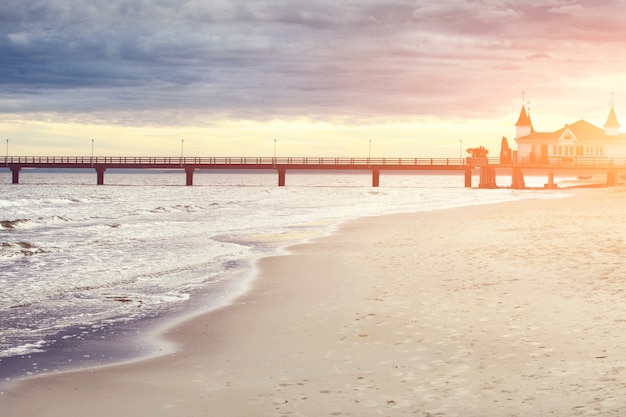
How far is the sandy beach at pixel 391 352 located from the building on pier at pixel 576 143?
82.0 m

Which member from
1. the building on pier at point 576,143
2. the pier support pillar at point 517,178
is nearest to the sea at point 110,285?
the pier support pillar at point 517,178

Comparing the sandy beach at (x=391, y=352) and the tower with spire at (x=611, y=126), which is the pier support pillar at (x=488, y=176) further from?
the sandy beach at (x=391, y=352)

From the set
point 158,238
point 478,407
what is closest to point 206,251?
point 158,238

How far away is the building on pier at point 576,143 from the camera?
9231 centimetres

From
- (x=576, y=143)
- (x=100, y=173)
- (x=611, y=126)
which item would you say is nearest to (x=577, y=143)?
(x=576, y=143)

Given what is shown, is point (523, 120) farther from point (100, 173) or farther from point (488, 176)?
point (100, 173)

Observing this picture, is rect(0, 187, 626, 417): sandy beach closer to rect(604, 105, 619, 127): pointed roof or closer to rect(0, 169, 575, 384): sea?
rect(0, 169, 575, 384): sea

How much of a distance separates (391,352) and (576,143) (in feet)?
Result: 303

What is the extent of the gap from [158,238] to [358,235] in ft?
21.9

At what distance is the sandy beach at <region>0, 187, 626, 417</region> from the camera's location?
18.3 ft

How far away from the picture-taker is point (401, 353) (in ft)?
23.3

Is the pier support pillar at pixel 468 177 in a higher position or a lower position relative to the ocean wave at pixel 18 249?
higher

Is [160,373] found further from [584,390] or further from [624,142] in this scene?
[624,142]

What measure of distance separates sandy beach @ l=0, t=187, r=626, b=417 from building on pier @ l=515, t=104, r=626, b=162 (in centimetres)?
8200
